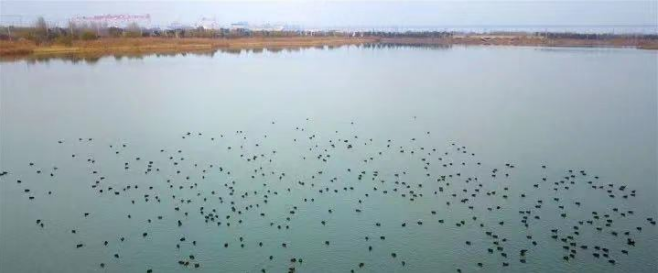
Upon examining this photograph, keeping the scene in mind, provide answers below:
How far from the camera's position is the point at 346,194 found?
13.9m

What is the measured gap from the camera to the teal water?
10.9 metres

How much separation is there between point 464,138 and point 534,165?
12.4 feet

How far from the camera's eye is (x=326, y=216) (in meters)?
12.6

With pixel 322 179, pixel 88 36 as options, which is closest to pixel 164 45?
pixel 88 36

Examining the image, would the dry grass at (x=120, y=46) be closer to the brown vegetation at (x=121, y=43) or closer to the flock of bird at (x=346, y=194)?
the brown vegetation at (x=121, y=43)

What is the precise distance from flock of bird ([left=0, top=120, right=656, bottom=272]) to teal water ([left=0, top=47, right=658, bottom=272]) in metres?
0.06

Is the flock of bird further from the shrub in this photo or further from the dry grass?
the shrub

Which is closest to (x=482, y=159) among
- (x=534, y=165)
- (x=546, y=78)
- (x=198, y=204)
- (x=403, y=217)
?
(x=534, y=165)

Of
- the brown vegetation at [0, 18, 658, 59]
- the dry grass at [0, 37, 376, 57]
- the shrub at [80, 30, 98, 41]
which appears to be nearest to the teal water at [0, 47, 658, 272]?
the dry grass at [0, 37, 376, 57]

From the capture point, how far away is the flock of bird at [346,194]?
36.6ft

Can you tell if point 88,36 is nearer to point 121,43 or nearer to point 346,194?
point 121,43

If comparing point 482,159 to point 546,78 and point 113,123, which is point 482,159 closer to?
point 113,123

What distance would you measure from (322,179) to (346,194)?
134 centimetres

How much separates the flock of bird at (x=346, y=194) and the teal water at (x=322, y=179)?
6 cm
